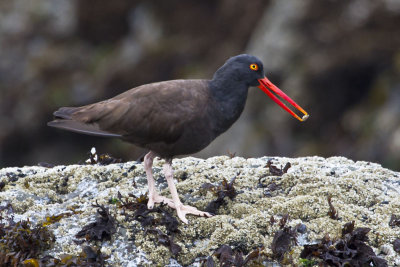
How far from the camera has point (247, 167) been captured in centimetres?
764

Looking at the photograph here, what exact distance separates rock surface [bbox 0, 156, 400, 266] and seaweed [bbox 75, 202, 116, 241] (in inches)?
3.3

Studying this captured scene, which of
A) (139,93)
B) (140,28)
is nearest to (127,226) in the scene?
(139,93)

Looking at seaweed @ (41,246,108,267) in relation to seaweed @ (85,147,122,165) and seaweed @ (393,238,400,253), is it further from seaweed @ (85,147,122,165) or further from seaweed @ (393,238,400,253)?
seaweed @ (393,238,400,253)

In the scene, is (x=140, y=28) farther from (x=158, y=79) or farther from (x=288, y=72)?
(x=288, y=72)

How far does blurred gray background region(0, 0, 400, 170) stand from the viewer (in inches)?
529

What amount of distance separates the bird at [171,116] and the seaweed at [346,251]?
1.35m

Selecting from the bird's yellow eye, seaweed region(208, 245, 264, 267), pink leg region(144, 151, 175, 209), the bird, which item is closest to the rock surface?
seaweed region(208, 245, 264, 267)

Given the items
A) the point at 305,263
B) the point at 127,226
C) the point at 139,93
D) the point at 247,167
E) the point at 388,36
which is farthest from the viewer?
the point at 388,36

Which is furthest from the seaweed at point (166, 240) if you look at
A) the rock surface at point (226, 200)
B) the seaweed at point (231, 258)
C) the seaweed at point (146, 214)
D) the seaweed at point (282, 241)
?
the seaweed at point (282, 241)

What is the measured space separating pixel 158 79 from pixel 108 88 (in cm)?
161

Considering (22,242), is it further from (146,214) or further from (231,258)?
(231,258)

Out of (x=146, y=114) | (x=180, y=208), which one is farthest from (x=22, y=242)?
(x=146, y=114)

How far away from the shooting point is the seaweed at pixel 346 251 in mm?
5496

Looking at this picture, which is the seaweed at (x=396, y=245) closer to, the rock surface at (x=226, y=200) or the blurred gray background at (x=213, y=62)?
the rock surface at (x=226, y=200)
